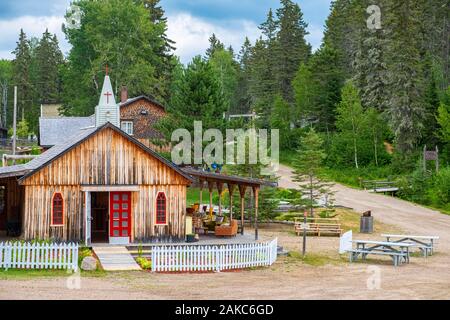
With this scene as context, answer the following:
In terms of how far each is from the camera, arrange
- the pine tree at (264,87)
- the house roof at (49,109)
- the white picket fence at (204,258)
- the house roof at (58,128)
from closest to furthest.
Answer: the white picket fence at (204,258), the house roof at (58,128), the pine tree at (264,87), the house roof at (49,109)

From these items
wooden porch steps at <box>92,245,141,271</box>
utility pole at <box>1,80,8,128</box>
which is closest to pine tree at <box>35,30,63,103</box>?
utility pole at <box>1,80,8,128</box>

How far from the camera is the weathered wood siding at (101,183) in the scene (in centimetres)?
2736

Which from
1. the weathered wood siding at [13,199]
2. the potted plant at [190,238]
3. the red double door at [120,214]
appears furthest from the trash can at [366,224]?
the weathered wood siding at [13,199]

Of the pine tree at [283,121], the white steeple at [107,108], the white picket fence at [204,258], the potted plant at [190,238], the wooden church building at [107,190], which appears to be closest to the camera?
the white picket fence at [204,258]

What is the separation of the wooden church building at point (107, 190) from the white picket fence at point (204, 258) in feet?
15.6

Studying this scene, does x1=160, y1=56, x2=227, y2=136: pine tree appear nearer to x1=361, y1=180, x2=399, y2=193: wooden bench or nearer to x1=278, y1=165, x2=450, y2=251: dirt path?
x1=278, y1=165, x2=450, y2=251: dirt path

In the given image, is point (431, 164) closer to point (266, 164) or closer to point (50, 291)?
point (266, 164)

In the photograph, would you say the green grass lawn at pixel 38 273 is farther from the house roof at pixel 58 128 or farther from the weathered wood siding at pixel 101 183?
the house roof at pixel 58 128

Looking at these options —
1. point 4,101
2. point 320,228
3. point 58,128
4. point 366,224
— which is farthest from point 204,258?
point 4,101

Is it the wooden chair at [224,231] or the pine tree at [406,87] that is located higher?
the pine tree at [406,87]

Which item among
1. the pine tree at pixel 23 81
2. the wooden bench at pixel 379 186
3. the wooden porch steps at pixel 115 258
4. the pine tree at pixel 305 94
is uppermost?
the pine tree at pixel 23 81

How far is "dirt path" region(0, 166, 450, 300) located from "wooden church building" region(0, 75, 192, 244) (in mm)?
5574

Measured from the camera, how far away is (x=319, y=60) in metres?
72.9

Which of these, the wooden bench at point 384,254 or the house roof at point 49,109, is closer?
the wooden bench at point 384,254
